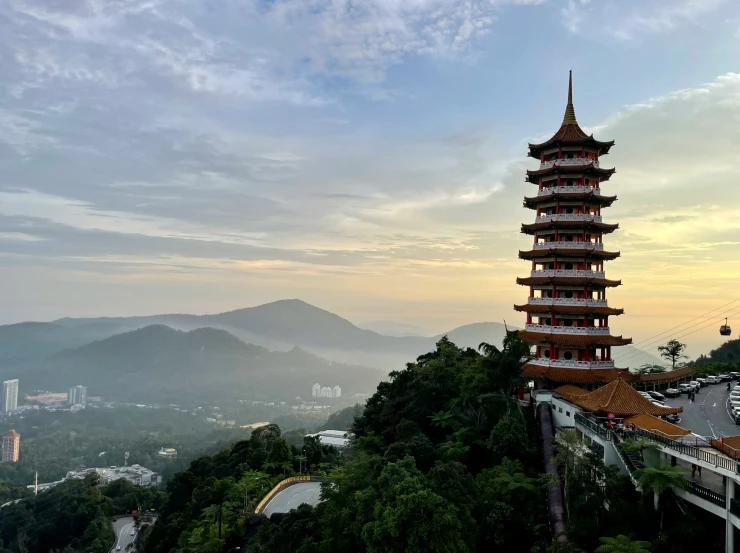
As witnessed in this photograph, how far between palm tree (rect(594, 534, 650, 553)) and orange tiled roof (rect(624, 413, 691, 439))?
191 inches

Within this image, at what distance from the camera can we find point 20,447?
171m

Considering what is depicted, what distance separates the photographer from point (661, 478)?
54.7 ft

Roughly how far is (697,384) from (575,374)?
12.0 meters

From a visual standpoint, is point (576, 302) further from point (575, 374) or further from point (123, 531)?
point (123, 531)

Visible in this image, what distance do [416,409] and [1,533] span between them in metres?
69.8

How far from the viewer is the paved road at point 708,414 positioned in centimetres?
2397

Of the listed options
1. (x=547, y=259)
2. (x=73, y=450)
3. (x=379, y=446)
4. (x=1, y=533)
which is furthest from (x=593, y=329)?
(x=73, y=450)

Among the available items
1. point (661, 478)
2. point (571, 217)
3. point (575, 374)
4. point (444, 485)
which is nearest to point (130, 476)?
point (575, 374)

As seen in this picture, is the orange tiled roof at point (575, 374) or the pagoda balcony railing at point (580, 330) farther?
the pagoda balcony railing at point (580, 330)

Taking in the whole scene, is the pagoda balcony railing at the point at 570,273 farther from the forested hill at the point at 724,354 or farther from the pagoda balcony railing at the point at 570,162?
the forested hill at the point at 724,354

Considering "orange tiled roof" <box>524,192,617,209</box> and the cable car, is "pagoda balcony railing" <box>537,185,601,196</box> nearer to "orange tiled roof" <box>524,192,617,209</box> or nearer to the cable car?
"orange tiled roof" <box>524,192,617,209</box>

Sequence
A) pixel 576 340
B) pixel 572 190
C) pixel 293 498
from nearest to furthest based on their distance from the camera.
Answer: pixel 576 340 < pixel 293 498 < pixel 572 190

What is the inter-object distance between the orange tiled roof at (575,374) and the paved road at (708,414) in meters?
3.35

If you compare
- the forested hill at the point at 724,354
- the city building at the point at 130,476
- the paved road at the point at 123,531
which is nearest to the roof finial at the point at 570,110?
the forested hill at the point at 724,354
